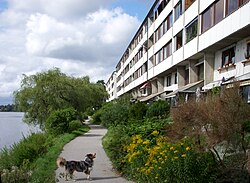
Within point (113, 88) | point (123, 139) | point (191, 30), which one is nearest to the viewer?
point (123, 139)

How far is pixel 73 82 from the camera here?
3669cm

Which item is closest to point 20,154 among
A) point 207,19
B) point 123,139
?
point 123,139

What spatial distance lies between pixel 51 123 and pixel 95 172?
16.7 meters

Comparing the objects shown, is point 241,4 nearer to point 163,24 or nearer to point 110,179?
point 110,179

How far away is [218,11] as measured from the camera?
21.6 meters

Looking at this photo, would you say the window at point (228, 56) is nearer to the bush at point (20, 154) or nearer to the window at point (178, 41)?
the window at point (178, 41)

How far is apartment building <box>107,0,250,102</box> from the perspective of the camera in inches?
762

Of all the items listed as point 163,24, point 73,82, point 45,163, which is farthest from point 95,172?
point 163,24

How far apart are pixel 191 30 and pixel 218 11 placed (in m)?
5.81

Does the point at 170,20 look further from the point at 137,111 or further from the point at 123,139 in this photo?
the point at 123,139

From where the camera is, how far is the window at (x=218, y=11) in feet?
68.7

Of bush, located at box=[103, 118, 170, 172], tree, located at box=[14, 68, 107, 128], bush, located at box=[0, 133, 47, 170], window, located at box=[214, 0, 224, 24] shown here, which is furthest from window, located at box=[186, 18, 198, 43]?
bush, located at box=[0, 133, 47, 170]

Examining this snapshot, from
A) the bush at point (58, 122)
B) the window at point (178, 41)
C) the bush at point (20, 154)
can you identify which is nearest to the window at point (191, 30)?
the window at point (178, 41)

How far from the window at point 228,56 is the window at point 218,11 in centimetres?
207
